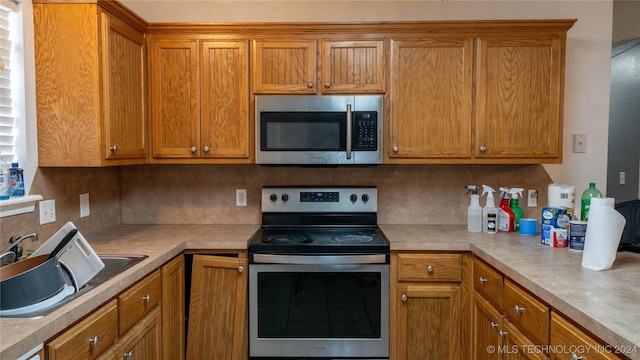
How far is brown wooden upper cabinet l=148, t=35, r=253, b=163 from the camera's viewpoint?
92.2 inches

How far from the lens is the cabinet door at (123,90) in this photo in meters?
→ 1.93

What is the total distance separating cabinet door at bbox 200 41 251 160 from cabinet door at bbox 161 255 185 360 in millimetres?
687

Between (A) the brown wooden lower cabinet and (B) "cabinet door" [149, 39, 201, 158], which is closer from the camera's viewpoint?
(A) the brown wooden lower cabinet

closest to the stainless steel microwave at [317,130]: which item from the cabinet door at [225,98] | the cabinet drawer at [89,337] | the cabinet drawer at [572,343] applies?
the cabinet door at [225,98]

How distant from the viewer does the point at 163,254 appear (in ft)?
6.18

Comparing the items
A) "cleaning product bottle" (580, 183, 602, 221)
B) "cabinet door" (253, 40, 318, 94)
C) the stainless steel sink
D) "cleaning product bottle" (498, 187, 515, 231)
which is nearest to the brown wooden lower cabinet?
"cleaning product bottle" (498, 187, 515, 231)

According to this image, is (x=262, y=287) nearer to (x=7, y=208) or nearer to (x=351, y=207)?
(x=351, y=207)

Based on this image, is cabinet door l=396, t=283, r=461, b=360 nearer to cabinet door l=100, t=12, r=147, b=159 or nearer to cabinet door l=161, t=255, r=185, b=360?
cabinet door l=161, t=255, r=185, b=360

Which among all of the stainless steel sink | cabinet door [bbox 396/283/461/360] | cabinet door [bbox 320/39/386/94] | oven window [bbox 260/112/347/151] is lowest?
cabinet door [bbox 396/283/461/360]

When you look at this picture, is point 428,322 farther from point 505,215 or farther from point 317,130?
point 317,130

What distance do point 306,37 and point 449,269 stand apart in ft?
4.98

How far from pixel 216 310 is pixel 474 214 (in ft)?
→ 5.16

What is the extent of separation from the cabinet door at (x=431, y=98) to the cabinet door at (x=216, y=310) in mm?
1145

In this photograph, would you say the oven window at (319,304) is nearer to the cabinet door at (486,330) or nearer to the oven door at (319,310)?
the oven door at (319,310)
